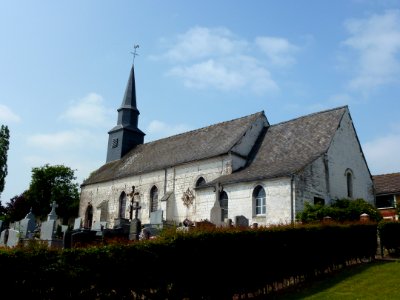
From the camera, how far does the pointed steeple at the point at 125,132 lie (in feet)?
127

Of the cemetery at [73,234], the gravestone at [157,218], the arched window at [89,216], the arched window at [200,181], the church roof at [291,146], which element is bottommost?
the cemetery at [73,234]

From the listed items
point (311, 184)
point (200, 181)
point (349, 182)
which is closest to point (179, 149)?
point (200, 181)

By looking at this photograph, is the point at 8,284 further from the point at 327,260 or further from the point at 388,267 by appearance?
the point at 388,267

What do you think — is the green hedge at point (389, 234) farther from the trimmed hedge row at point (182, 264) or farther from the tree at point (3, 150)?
the tree at point (3, 150)

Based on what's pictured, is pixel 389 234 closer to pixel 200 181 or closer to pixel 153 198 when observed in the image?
pixel 200 181

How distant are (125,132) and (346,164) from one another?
848 inches

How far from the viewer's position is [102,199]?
34844mm

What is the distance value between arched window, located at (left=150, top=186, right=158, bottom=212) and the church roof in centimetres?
646

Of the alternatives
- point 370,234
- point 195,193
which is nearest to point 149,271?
point 370,234

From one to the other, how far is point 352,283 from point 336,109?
16807 mm

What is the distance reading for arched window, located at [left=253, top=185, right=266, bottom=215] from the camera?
22.0m

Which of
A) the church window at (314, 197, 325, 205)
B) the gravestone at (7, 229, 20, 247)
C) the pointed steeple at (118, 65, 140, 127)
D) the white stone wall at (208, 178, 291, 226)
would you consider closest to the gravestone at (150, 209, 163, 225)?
the white stone wall at (208, 178, 291, 226)

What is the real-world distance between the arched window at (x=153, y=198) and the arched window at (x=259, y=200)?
32.0 ft

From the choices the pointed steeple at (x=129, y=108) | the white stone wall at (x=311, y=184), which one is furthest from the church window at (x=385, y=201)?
the pointed steeple at (x=129, y=108)
